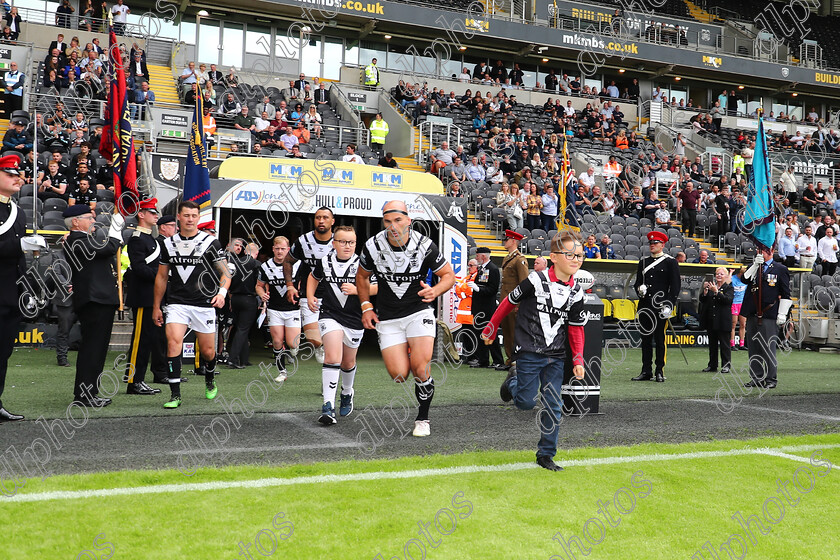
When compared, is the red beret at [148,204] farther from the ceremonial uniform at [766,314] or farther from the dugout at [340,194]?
the ceremonial uniform at [766,314]

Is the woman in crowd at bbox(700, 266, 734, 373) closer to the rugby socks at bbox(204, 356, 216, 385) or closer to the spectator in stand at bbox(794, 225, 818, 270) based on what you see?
the rugby socks at bbox(204, 356, 216, 385)

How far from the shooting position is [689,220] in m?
26.1

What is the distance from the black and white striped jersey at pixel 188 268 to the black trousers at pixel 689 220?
21358mm

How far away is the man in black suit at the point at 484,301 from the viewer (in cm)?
1372

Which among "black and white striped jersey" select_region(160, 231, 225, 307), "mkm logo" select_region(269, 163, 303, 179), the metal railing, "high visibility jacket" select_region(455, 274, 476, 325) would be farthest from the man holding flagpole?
the metal railing

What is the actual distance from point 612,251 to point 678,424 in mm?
13465

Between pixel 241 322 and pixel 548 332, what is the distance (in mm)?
7743

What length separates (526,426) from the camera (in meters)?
7.52

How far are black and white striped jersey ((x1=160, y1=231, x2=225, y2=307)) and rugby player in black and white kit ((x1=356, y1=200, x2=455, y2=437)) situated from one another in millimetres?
2043

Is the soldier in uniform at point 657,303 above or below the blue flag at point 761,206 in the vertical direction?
below

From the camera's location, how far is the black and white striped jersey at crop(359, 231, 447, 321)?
678cm

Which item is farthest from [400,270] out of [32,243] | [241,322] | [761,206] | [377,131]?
[377,131]

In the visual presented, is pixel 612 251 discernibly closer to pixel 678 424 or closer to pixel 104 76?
pixel 678 424

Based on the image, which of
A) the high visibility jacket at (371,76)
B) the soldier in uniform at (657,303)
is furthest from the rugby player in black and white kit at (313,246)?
the high visibility jacket at (371,76)
